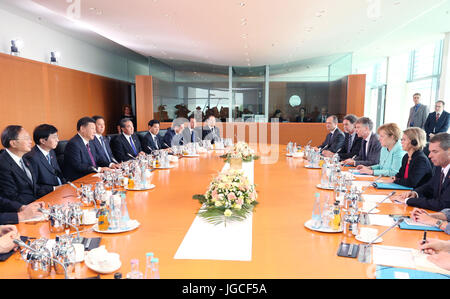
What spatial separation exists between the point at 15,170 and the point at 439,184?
332cm

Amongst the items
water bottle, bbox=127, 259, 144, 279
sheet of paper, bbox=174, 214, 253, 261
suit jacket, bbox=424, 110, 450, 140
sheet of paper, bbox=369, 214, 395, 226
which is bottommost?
sheet of paper, bbox=174, 214, 253, 261

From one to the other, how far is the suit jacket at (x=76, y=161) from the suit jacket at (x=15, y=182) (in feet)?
2.98

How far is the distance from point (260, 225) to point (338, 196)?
0.79 metres

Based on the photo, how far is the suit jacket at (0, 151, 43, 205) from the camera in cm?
254

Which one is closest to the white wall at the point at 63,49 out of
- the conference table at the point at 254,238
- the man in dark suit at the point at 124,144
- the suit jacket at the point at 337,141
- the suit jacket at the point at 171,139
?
the man in dark suit at the point at 124,144

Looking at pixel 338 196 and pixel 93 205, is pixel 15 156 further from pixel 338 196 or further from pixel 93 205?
pixel 338 196

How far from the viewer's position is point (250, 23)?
6.33 meters

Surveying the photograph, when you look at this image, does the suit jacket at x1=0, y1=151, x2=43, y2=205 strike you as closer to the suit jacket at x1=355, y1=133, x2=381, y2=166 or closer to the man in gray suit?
the suit jacket at x1=355, y1=133, x2=381, y2=166

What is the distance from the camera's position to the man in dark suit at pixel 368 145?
416 centimetres

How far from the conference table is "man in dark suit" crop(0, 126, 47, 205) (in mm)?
262

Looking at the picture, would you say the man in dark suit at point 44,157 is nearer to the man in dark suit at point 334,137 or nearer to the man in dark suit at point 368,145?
the man in dark suit at point 368,145

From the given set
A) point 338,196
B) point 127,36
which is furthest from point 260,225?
point 127,36

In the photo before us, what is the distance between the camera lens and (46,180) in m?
3.10

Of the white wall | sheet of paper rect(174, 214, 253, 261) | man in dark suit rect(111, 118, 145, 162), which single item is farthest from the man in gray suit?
the white wall
